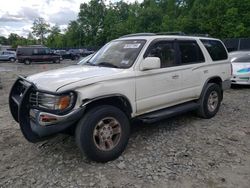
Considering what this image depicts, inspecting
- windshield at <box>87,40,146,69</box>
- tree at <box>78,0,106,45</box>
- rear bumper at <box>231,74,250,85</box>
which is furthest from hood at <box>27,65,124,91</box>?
tree at <box>78,0,106,45</box>

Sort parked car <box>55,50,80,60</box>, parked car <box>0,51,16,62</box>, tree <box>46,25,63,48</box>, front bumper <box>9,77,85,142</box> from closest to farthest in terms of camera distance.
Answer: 1. front bumper <box>9,77,85,142</box>
2. parked car <box>0,51,16,62</box>
3. parked car <box>55,50,80,60</box>
4. tree <box>46,25,63,48</box>

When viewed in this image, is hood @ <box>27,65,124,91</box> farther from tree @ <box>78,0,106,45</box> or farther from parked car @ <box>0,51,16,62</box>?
tree @ <box>78,0,106,45</box>

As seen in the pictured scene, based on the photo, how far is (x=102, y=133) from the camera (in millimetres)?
3820

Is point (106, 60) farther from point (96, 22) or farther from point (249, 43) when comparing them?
point (96, 22)

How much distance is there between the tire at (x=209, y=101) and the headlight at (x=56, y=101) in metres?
3.15

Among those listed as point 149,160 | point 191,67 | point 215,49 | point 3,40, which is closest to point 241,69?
point 215,49

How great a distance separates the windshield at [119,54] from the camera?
4.41 metres

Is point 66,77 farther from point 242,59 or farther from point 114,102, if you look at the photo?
point 242,59

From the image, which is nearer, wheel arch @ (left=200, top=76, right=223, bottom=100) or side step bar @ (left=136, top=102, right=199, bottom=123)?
side step bar @ (left=136, top=102, right=199, bottom=123)

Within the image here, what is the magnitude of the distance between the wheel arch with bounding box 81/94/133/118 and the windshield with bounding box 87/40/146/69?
1.84ft

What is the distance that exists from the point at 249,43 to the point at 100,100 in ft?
73.7

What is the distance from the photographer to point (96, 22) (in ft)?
241

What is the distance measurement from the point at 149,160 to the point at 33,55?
28172mm

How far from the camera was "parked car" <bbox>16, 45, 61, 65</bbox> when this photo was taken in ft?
96.7
